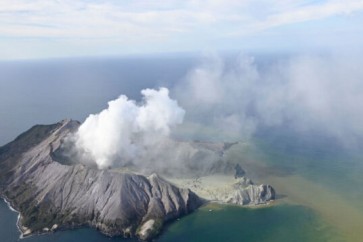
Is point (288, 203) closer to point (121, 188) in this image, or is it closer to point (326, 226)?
point (326, 226)

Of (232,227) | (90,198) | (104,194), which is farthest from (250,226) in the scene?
(90,198)

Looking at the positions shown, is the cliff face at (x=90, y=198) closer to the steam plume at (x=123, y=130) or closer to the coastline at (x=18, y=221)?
the coastline at (x=18, y=221)

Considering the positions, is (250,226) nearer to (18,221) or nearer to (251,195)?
(251,195)

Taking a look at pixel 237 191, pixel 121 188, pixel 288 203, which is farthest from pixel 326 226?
pixel 121 188

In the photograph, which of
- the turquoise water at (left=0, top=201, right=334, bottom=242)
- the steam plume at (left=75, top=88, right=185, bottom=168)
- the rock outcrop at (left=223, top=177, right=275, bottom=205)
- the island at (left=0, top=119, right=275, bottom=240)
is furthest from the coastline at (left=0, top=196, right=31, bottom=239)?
the rock outcrop at (left=223, top=177, right=275, bottom=205)

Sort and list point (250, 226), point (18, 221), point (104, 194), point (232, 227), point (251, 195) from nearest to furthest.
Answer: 1. point (232, 227)
2. point (250, 226)
3. point (18, 221)
4. point (104, 194)
5. point (251, 195)

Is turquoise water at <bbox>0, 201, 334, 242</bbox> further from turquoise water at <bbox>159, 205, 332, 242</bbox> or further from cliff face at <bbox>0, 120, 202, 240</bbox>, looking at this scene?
cliff face at <bbox>0, 120, 202, 240</bbox>

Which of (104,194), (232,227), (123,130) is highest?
(123,130)

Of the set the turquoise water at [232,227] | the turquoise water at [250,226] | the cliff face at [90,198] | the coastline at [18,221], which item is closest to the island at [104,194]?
the cliff face at [90,198]
